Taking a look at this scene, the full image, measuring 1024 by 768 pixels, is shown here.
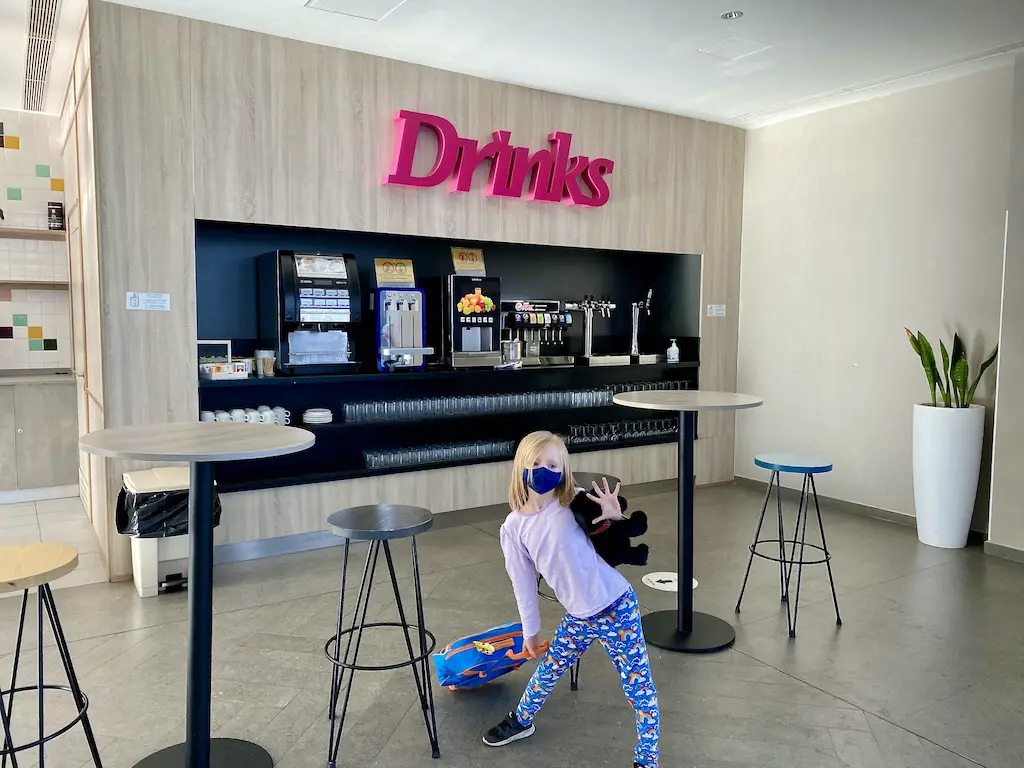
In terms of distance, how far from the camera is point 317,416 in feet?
15.6

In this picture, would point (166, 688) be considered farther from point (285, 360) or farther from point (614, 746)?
point (285, 360)

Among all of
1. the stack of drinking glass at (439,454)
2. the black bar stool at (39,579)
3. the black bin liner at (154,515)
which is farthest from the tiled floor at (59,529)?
the black bar stool at (39,579)

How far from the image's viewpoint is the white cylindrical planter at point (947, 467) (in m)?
4.70

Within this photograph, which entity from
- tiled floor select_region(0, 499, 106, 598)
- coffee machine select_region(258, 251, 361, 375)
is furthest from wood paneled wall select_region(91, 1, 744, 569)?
tiled floor select_region(0, 499, 106, 598)

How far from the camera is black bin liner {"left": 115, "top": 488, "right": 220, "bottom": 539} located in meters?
3.61

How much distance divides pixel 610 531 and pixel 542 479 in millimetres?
287

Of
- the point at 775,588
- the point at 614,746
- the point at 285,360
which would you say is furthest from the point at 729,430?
the point at 614,746

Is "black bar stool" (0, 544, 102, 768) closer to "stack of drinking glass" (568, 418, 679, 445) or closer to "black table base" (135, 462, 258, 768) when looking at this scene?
"black table base" (135, 462, 258, 768)

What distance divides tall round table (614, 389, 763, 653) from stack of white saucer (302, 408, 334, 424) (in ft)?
7.03

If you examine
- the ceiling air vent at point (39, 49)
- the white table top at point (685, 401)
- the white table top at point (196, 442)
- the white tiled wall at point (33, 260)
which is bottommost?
the white table top at point (196, 442)

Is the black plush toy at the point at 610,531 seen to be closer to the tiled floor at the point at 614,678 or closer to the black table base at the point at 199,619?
the tiled floor at the point at 614,678

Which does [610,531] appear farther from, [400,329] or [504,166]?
[504,166]

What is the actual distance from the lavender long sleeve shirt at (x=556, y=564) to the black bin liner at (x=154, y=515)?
1838 mm

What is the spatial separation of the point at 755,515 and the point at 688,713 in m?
3.04
